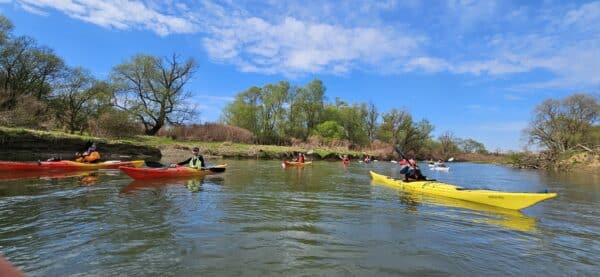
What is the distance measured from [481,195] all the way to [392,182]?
5.09 meters

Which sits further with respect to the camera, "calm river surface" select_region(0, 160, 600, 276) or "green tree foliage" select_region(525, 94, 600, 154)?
"green tree foliage" select_region(525, 94, 600, 154)

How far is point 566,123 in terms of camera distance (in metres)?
40.0

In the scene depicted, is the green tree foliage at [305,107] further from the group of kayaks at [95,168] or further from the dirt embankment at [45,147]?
the group of kayaks at [95,168]

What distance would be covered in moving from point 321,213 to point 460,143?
71602 mm

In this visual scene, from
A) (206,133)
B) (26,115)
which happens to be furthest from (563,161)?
(26,115)

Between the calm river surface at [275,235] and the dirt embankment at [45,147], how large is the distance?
9.57 m

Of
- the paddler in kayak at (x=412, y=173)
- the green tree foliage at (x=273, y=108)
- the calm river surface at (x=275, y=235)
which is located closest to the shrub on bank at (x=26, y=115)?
the calm river surface at (x=275, y=235)

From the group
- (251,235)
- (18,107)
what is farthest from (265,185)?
(18,107)

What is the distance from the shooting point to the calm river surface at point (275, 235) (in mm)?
→ 5336

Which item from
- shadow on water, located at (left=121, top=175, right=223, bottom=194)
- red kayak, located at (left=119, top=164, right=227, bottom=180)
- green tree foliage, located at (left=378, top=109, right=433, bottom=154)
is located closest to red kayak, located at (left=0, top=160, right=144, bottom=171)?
red kayak, located at (left=119, top=164, right=227, bottom=180)

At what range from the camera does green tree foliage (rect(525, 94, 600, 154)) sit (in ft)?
128

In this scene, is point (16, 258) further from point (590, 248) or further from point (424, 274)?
point (590, 248)

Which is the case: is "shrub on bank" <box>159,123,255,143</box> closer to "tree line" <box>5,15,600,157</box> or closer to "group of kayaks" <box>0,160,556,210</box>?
"tree line" <box>5,15,600,157</box>

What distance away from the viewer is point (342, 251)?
6090mm
